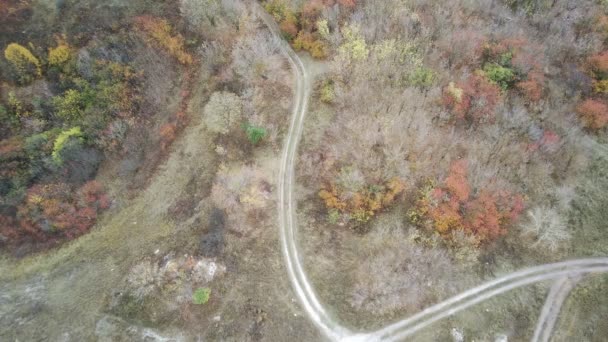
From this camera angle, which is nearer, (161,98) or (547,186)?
(547,186)

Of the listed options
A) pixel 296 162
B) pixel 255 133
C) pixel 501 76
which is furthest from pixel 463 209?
pixel 255 133

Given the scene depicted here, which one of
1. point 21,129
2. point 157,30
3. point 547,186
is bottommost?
point 547,186

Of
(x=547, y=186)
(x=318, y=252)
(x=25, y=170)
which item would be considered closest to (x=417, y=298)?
(x=318, y=252)

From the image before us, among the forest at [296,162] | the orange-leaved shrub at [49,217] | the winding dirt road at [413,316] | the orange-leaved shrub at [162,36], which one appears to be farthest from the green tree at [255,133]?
the orange-leaved shrub at [49,217]

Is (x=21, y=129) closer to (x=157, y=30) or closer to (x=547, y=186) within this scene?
(x=157, y=30)

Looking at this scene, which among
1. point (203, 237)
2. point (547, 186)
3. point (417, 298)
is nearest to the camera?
point (417, 298)

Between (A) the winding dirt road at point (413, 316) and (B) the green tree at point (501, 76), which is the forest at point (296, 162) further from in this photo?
(A) the winding dirt road at point (413, 316)
